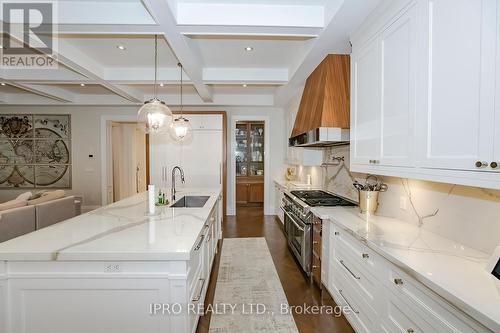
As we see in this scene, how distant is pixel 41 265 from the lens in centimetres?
153

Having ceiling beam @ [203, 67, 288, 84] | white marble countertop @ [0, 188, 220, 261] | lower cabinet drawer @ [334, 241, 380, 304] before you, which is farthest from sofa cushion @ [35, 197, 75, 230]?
lower cabinet drawer @ [334, 241, 380, 304]

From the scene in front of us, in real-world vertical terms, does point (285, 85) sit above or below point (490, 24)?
above

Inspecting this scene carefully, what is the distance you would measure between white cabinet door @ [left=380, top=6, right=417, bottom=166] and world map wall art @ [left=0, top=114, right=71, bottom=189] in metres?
6.79

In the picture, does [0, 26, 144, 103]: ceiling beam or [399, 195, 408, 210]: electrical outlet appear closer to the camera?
[399, 195, 408, 210]: electrical outlet

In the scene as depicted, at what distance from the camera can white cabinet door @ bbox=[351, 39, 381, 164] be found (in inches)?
80.6

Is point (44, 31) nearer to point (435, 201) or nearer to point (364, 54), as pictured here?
point (364, 54)

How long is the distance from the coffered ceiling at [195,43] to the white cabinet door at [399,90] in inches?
14.7

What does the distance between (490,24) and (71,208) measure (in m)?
5.19

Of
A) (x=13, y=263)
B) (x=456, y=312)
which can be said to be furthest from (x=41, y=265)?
(x=456, y=312)

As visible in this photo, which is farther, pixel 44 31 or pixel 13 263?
pixel 44 31

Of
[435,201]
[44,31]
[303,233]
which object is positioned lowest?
[303,233]

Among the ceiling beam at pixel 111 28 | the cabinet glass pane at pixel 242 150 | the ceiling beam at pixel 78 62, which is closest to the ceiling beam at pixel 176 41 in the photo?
the ceiling beam at pixel 111 28

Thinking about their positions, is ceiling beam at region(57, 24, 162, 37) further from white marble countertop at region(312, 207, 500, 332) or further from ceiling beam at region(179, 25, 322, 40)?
white marble countertop at region(312, 207, 500, 332)

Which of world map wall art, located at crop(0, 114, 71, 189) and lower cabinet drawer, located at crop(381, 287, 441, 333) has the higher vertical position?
world map wall art, located at crop(0, 114, 71, 189)
